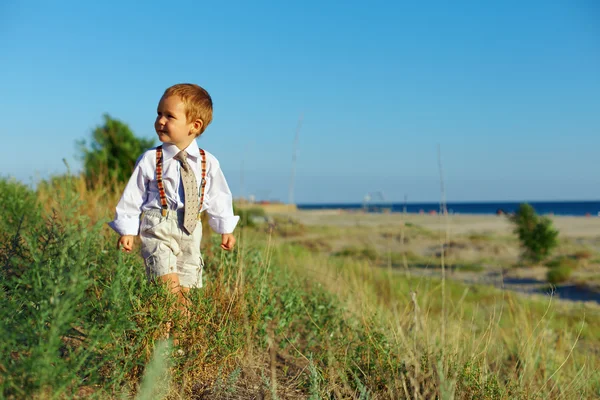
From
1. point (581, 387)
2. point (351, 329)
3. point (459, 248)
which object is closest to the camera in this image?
point (581, 387)

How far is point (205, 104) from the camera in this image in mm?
3180

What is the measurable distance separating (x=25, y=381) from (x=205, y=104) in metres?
1.88

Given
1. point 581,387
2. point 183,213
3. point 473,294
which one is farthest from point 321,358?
point 473,294

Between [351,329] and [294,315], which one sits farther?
[294,315]

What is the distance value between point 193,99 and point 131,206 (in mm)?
720

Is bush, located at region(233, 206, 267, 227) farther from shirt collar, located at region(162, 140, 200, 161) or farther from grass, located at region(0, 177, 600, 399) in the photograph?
shirt collar, located at region(162, 140, 200, 161)

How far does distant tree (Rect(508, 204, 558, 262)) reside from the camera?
1488cm

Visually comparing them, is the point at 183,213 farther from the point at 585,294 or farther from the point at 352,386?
the point at 585,294

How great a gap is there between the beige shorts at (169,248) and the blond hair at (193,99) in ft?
1.93

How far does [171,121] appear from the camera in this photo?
10.0 ft

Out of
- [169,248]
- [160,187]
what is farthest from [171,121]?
[169,248]

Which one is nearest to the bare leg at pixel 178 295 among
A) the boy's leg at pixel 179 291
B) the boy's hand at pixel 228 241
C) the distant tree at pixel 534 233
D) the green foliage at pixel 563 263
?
the boy's leg at pixel 179 291

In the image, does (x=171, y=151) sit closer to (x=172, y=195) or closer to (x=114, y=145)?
(x=172, y=195)

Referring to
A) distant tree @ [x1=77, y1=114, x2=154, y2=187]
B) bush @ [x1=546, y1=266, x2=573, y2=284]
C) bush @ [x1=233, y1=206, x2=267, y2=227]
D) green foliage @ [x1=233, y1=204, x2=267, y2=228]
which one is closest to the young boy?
green foliage @ [x1=233, y1=204, x2=267, y2=228]
